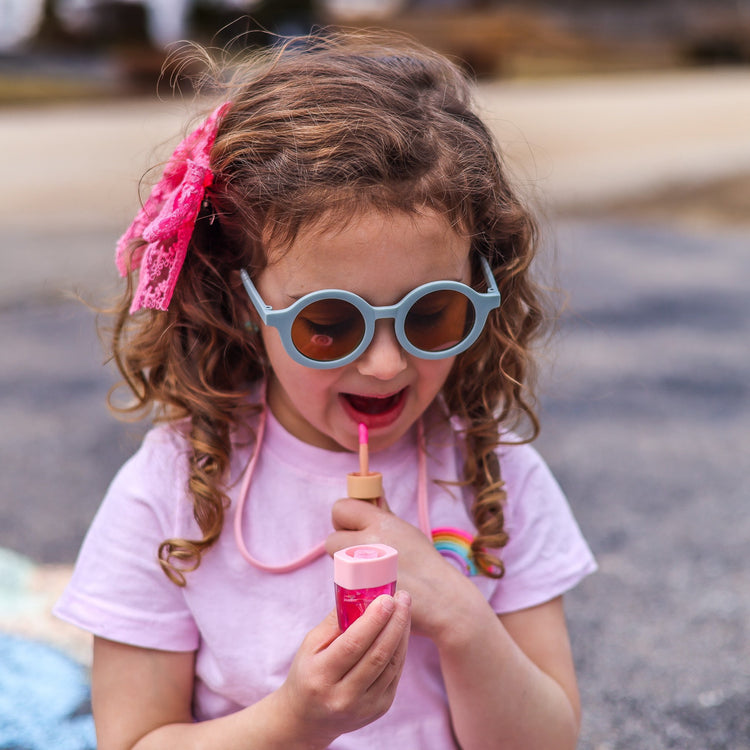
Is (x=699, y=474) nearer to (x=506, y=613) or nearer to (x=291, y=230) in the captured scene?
(x=506, y=613)

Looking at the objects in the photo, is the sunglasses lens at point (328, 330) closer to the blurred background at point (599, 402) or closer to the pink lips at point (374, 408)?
the pink lips at point (374, 408)

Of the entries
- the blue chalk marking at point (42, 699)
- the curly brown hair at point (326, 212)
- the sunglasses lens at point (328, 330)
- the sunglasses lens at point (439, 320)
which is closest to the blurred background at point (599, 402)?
the blue chalk marking at point (42, 699)

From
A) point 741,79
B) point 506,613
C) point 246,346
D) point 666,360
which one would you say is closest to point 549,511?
point 506,613

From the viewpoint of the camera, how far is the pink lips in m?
1.28

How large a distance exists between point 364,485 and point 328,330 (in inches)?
8.5

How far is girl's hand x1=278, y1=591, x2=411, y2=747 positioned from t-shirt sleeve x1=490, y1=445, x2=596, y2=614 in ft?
1.11

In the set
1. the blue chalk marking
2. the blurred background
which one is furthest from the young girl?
the blue chalk marking

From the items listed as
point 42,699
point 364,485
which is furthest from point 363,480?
point 42,699

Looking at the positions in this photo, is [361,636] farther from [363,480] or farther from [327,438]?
[327,438]

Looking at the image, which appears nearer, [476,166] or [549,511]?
[476,166]

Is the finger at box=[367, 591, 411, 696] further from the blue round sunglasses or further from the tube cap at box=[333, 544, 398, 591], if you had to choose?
the blue round sunglasses

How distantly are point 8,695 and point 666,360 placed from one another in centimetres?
317

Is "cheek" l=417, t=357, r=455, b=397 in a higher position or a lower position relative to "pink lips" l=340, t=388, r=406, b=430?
higher

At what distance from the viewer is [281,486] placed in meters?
1.39
